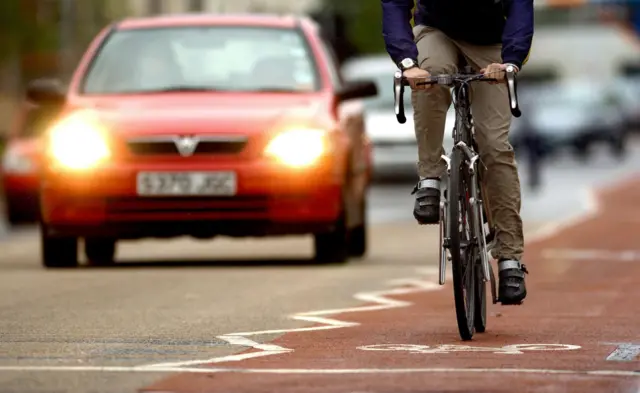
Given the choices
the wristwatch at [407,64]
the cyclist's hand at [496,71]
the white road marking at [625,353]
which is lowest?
the white road marking at [625,353]

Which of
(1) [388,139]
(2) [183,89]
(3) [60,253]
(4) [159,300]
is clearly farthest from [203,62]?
(1) [388,139]

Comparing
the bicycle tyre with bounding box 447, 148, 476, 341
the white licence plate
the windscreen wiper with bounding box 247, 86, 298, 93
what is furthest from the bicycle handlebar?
the windscreen wiper with bounding box 247, 86, 298, 93

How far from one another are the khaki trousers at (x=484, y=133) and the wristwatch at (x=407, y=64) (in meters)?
0.26

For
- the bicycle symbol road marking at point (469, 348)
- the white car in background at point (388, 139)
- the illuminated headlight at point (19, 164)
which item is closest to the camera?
the bicycle symbol road marking at point (469, 348)

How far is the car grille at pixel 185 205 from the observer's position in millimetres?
14242

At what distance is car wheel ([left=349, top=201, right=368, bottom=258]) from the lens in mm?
16062

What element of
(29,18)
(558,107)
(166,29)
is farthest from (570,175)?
(166,29)

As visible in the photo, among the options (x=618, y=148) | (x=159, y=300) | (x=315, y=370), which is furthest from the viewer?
(x=618, y=148)

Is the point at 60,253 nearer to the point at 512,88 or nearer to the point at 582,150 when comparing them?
the point at 512,88

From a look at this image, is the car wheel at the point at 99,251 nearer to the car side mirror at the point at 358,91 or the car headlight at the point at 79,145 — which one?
the car headlight at the point at 79,145

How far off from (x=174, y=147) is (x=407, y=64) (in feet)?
16.4

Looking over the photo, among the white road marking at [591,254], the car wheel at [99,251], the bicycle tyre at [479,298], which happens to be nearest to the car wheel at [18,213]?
the car wheel at [99,251]

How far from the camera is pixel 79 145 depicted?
1439cm

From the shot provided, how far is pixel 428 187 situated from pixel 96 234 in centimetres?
523
